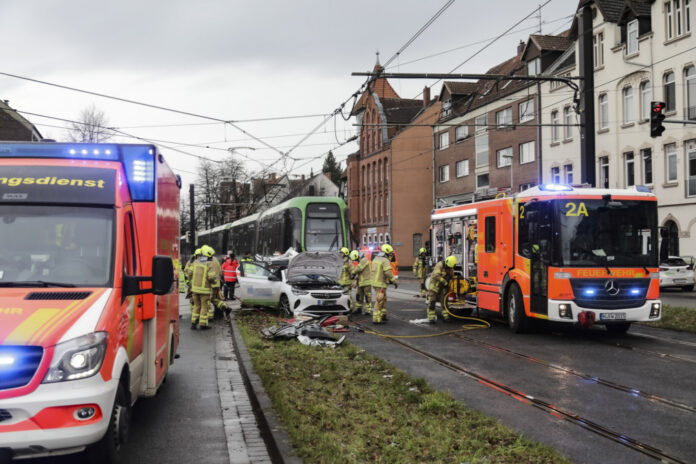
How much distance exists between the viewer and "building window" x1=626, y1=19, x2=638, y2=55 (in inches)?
1351

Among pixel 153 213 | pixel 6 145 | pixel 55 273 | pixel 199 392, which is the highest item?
pixel 6 145

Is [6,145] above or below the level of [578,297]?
above

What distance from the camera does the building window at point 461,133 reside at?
52.8 metres

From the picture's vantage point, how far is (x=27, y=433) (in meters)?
4.60

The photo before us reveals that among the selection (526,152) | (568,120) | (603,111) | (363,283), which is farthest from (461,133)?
(363,283)

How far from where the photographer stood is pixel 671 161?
107ft

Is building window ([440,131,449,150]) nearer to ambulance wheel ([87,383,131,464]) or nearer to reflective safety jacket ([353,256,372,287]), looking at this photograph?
reflective safety jacket ([353,256,372,287])

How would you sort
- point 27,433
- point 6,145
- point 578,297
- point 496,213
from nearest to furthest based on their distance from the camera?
1. point 27,433
2. point 6,145
3. point 578,297
4. point 496,213

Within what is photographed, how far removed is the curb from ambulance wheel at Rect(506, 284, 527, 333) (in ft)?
21.1

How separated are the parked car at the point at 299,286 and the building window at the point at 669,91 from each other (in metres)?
19.9

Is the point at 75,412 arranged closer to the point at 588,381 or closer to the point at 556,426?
the point at 556,426

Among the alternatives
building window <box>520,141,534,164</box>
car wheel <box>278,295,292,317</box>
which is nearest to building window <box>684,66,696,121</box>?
building window <box>520,141,534,164</box>

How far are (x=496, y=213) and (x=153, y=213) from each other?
10.7 meters

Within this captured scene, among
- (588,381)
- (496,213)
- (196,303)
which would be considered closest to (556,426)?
(588,381)
